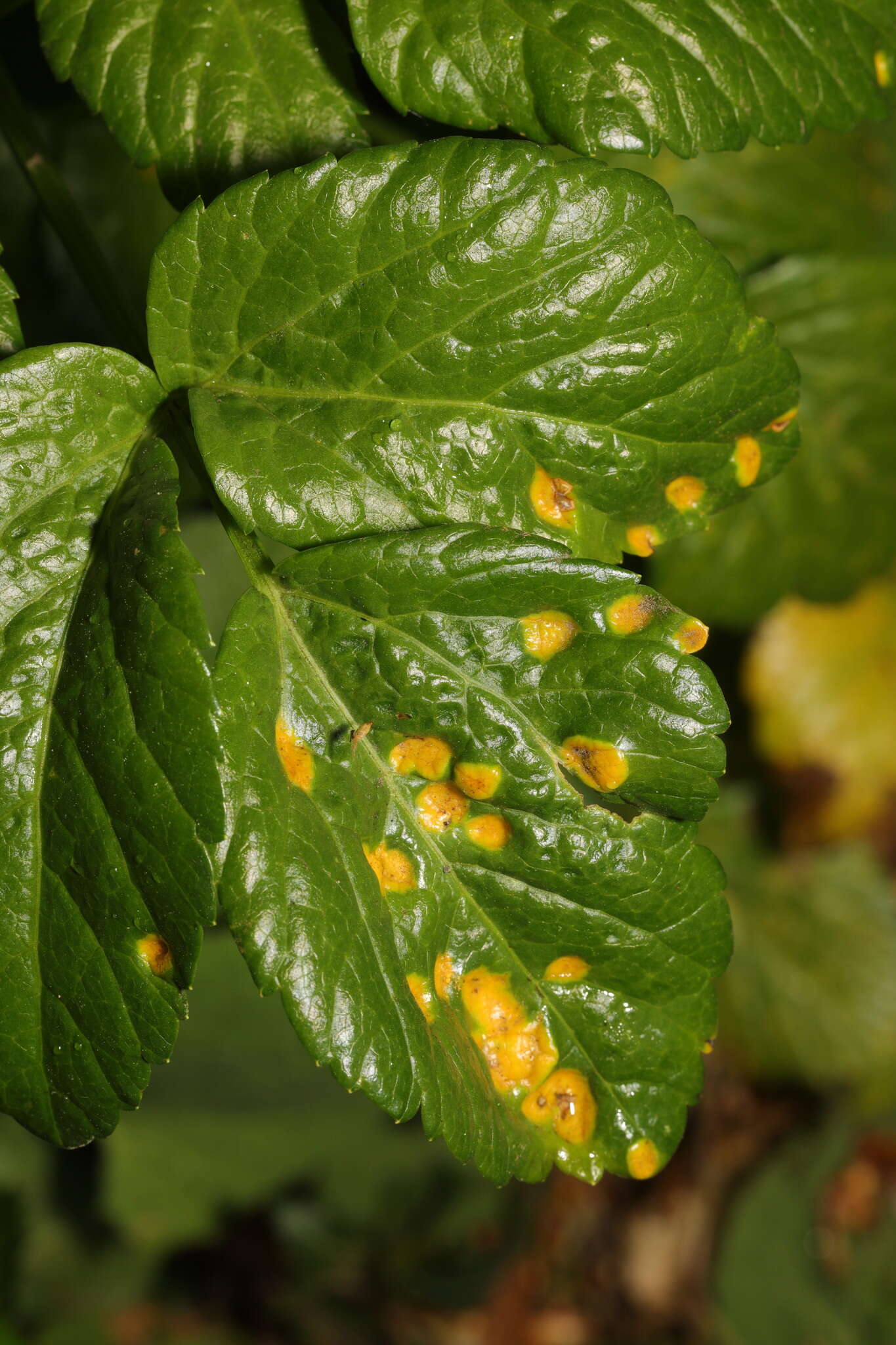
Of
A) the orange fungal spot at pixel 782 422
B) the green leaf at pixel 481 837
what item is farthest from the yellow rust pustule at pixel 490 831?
the orange fungal spot at pixel 782 422

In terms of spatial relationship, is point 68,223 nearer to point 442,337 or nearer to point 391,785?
point 442,337

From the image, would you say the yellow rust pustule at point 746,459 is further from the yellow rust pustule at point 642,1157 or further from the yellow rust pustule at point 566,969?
the yellow rust pustule at point 642,1157

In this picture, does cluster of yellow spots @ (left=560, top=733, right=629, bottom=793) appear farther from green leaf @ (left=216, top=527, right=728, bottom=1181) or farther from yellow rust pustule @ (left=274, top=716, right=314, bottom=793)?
yellow rust pustule @ (left=274, top=716, right=314, bottom=793)

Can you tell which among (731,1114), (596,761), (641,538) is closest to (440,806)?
(596,761)

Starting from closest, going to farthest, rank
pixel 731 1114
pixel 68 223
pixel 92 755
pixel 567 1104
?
1. pixel 92 755
2. pixel 567 1104
3. pixel 68 223
4. pixel 731 1114

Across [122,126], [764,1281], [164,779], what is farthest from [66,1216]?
[122,126]
